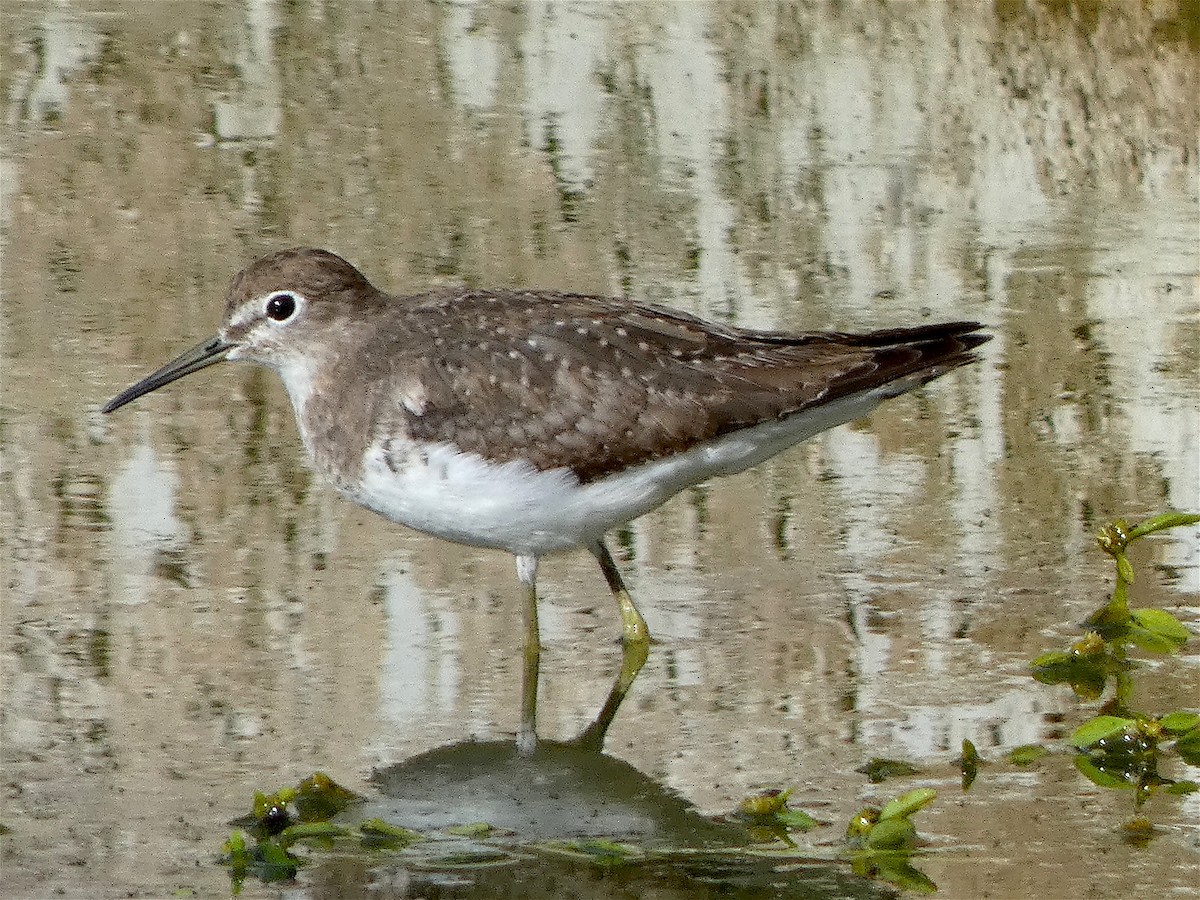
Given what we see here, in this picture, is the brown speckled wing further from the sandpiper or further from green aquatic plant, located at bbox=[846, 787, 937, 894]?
green aquatic plant, located at bbox=[846, 787, 937, 894]

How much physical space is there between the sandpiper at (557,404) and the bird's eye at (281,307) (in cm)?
9

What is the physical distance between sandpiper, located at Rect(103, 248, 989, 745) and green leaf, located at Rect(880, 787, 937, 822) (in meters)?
1.54

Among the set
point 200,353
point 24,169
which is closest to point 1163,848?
Result: point 200,353

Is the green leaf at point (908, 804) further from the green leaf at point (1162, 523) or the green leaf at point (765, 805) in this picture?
the green leaf at point (1162, 523)

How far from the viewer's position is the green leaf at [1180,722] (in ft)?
22.1

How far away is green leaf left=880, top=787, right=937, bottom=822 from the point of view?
615cm

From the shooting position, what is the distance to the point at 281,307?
26.7 feet

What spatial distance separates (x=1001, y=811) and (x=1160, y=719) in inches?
27.3

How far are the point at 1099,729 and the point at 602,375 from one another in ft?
7.09

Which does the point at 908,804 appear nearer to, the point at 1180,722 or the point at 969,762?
the point at 969,762

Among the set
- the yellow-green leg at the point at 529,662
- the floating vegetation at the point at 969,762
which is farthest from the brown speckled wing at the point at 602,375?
the floating vegetation at the point at 969,762

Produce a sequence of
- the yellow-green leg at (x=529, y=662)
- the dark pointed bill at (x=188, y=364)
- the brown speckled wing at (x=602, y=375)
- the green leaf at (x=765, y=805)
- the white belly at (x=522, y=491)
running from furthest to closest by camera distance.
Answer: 1. the dark pointed bill at (x=188, y=364)
2. the brown speckled wing at (x=602, y=375)
3. the white belly at (x=522, y=491)
4. the yellow-green leg at (x=529, y=662)
5. the green leaf at (x=765, y=805)

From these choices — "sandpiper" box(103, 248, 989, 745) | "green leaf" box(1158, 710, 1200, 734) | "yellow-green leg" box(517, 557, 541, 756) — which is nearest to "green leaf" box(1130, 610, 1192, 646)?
"green leaf" box(1158, 710, 1200, 734)

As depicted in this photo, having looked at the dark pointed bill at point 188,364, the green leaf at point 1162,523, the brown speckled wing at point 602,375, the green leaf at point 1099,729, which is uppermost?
the dark pointed bill at point 188,364
